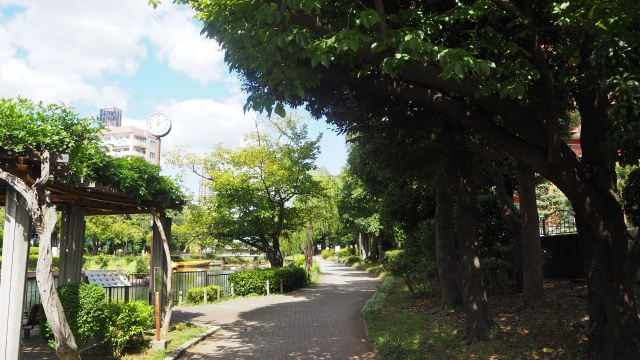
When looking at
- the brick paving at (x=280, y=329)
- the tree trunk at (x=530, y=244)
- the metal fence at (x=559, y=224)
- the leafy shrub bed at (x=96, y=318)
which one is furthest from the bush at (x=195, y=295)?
the metal fence at (x=559, y=224)

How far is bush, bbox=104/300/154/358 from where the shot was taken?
8.71 m

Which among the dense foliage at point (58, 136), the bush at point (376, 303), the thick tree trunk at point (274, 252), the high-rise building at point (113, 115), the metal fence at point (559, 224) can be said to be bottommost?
the bush at point (376, 303)

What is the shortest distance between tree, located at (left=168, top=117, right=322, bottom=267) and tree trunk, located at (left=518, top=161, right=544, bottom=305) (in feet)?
37.7

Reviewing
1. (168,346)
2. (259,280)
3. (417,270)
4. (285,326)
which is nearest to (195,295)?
(259,280)

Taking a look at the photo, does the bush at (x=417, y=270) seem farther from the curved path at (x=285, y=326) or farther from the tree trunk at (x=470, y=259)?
the tree trunk at (x=470, y=259)

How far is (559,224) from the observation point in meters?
17.3

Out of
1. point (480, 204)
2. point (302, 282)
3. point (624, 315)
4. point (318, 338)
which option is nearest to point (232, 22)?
point (624, 315)

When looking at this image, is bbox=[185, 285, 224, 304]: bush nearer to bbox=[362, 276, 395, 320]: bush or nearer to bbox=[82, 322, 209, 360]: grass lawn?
bbox=[82, 322, 209, 360]: grass lawn

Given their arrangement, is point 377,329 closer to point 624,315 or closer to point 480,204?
point 624,315

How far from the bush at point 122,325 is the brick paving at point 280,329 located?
41.4 inches

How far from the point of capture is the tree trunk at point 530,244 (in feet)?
34.3

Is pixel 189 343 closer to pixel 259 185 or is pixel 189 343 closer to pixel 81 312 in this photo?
pixel 81 312

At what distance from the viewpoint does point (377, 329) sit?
11.0 m

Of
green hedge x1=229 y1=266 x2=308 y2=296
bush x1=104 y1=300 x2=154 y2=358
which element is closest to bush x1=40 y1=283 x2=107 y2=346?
bush x1=104 y1=300 x2=154 y2=358
